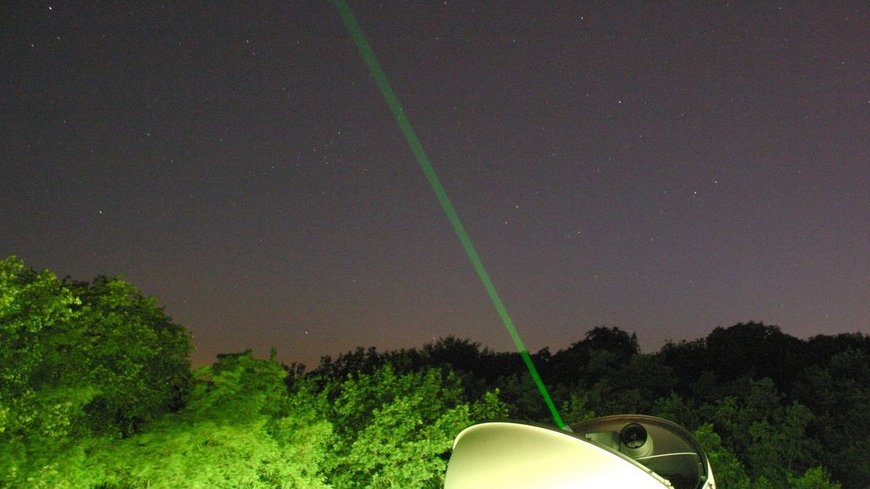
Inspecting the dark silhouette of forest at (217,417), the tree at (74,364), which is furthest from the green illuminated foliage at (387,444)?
the tree at (74,364)

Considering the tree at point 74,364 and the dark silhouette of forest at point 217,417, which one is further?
the dark silhouette of forest at point 217,417

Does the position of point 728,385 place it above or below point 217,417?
below

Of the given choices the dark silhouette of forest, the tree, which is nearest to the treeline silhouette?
the dark silhouette of forest

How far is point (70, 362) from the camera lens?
712 inches

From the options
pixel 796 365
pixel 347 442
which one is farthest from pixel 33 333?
pixel 796 365

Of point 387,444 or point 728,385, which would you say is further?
point 728,385

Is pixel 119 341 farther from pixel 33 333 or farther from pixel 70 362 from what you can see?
pixel 33 333

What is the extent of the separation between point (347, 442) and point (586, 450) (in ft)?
56.6

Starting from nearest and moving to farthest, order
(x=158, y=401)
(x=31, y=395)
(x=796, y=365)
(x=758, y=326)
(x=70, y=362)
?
(x=31, y=395) < (x=70, y=362) < (x=158, y=401) < (x=796, y=365) < (x=758, y=326)

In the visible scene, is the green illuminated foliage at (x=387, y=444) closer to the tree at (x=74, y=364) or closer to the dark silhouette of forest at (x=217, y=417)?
the dark silhouette of forest at (x=217, y=417)

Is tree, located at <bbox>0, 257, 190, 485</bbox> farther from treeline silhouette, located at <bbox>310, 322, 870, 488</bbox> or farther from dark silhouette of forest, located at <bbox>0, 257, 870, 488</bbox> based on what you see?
treeline silhouette, located at <bbox>310, 322, 870, 488</bbox>

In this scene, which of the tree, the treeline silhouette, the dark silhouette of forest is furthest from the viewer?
the treeline silhouette

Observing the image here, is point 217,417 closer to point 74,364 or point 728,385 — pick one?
point 74,364

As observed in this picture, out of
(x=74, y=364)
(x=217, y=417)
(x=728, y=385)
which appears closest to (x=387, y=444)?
(x=217, y=417)
